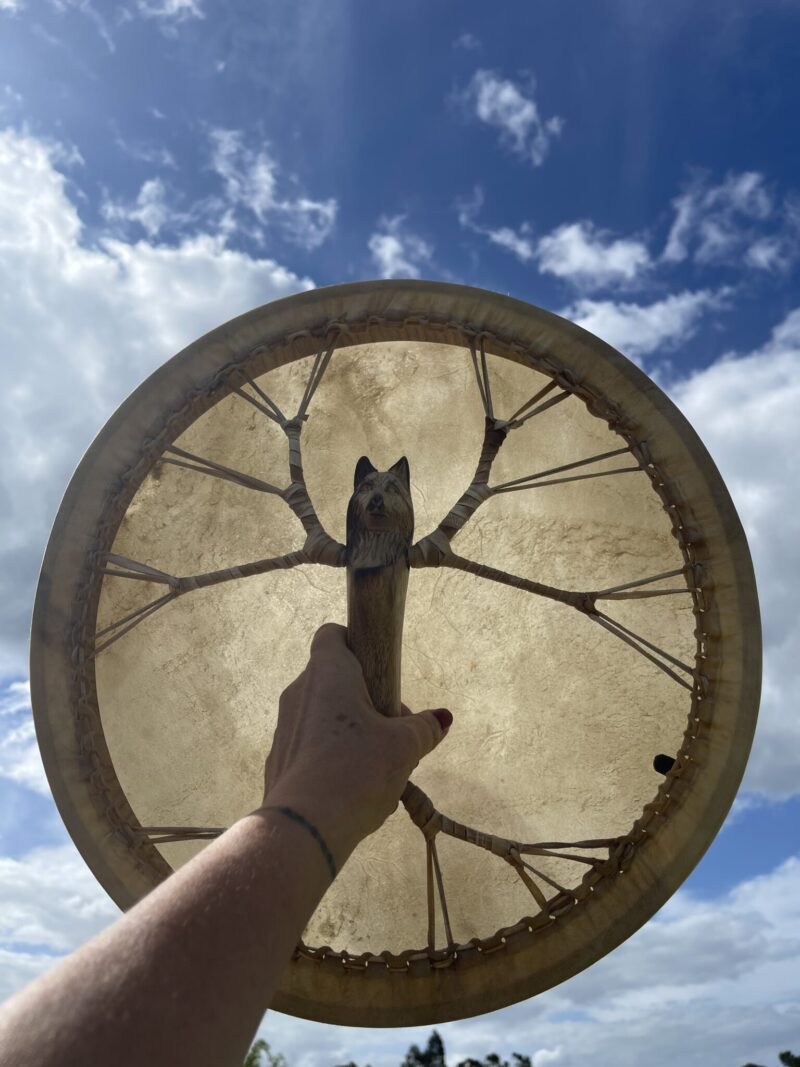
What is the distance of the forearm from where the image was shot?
2.33 metres

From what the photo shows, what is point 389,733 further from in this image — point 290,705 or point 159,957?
point 159,957

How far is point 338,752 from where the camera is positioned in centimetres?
428

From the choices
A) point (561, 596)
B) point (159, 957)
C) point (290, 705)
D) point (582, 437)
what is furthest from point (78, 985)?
point (582, 437)

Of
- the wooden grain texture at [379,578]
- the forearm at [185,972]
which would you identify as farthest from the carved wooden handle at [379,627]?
the forearm at [185,972]

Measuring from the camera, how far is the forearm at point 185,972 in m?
2.33

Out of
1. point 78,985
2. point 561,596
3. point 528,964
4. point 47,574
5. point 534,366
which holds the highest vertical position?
point 534,366

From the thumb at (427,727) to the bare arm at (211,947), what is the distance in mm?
678

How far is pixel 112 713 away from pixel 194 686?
26.1 inches

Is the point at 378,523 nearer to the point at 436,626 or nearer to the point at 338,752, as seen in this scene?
the point at 338,752

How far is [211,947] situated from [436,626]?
494cm

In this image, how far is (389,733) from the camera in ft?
15.3

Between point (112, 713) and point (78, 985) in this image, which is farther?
point (112, 713)

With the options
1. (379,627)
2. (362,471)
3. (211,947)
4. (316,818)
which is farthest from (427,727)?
(211,947)

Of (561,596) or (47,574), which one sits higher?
(47,574)
